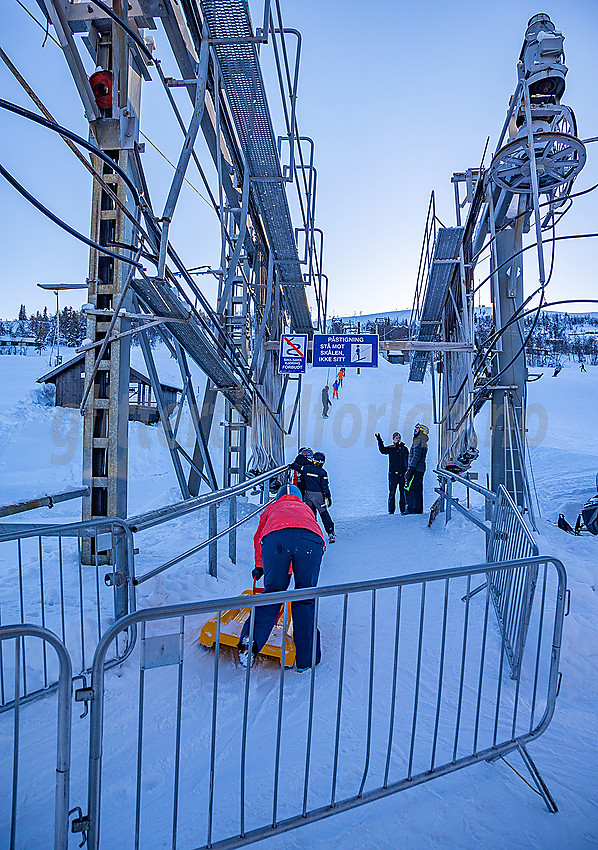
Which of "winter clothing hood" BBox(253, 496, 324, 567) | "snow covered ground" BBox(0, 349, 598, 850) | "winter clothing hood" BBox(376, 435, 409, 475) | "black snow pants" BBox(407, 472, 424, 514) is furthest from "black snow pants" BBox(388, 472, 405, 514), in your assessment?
"winter clothing hood" BBox(253, 496, 324, 567)

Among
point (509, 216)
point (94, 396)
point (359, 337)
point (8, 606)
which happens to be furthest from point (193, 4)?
point (359, 337)

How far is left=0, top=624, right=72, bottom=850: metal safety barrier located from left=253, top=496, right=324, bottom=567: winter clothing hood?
5.42 ft

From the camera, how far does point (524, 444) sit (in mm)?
8086

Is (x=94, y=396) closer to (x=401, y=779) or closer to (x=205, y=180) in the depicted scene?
(x=205, y=180)

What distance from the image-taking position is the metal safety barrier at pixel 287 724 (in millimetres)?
2238

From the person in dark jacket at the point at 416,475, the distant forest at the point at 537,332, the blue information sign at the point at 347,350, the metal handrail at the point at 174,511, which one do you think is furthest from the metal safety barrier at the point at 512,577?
the distant forest at the point at 537,332

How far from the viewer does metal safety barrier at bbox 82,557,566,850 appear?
2238 millimetres

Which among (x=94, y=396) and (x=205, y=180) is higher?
(x=205, y=180)

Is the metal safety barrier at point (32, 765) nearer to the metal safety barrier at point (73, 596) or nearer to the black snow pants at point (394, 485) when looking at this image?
the metal safety barrier at point (73, 596)

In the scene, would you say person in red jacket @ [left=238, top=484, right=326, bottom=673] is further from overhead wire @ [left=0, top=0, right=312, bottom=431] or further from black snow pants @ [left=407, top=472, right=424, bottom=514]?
black snow pants @ [left=407, top=472, right=424, bottom=514]

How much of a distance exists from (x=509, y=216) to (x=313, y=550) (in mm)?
6586

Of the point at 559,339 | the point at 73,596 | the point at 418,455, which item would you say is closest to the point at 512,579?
the point at 73,596

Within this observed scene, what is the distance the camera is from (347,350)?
1395 centimetres

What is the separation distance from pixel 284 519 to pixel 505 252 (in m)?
6.09
